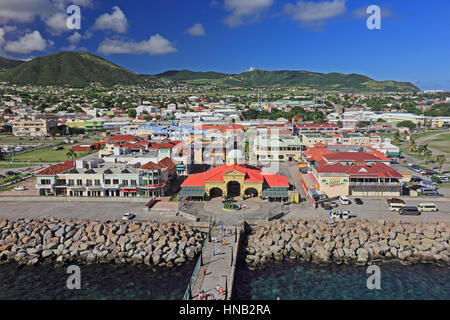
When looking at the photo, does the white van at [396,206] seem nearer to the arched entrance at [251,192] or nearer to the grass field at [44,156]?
the arched entrance at [251,192]

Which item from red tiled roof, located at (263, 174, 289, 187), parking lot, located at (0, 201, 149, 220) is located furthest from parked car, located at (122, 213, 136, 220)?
red tiled roof, located at (263, 174, 289, 187)

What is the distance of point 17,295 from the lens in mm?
30547

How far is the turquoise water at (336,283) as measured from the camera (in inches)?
1182

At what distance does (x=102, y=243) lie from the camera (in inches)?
1476

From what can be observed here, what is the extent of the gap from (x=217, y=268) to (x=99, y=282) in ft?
37.4

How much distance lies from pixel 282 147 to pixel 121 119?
89981 mm

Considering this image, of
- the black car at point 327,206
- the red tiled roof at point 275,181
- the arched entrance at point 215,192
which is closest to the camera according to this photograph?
the black car at point 327,206

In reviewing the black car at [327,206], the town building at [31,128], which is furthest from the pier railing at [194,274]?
the town building at [31,128]

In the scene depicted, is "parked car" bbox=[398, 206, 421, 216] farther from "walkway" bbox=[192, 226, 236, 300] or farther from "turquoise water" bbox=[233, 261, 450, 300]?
"walkway" bbox=[192, 226, 236, 300]

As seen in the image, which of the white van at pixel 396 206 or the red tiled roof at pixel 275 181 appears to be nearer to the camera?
the white van at pixel 396 206

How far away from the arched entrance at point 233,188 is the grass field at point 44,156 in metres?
48.8
